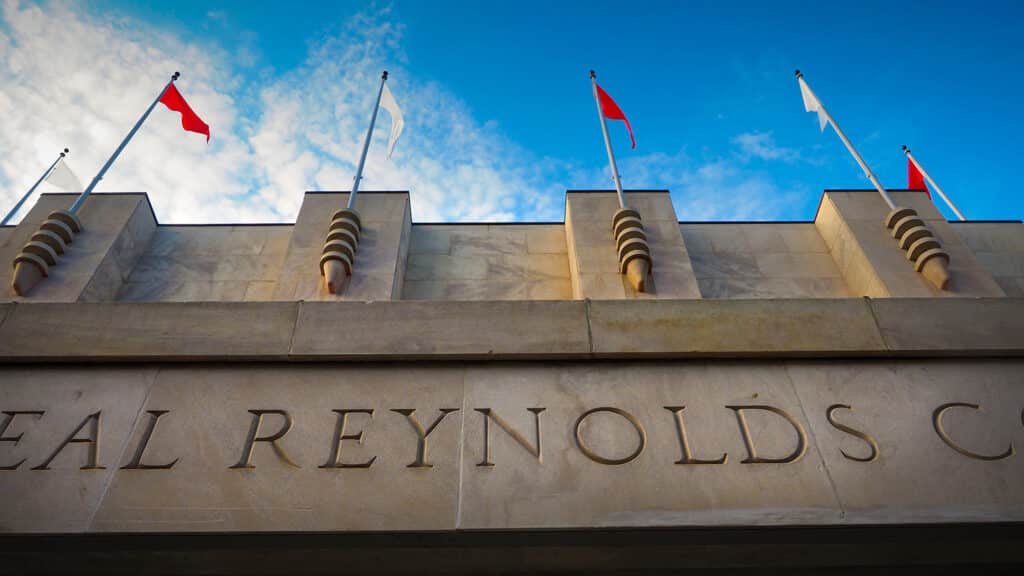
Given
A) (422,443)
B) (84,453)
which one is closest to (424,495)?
(422,443)

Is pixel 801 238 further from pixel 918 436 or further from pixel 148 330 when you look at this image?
pixel 148 330

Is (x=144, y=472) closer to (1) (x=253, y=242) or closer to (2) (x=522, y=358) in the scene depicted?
(2) (x=522, y=358)

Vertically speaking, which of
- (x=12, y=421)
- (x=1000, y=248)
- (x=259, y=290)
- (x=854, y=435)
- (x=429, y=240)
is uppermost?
(x=429, y=240)

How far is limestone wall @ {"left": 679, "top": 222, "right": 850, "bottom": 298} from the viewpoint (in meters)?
10.7

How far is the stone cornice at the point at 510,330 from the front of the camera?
7.08 metres

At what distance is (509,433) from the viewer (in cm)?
643

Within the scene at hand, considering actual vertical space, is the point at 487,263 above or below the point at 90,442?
above

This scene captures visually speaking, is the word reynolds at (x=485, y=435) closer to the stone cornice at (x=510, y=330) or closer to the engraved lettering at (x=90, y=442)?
the engraved lettering at (x=90, y=442)

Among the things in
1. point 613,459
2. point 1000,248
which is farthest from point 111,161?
point 1000,248

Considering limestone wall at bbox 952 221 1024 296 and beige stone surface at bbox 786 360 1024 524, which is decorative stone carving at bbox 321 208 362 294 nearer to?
beige stone surface at bbox 786 360 1024 524

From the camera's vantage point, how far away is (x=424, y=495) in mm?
5945

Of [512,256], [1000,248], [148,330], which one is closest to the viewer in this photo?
[148,330]

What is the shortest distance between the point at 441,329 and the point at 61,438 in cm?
404

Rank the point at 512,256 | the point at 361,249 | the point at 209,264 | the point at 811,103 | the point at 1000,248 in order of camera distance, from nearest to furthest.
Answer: the point at 361,249 < the point at 209,264 < the point at 512,256 < the point at 1000,248 < the point at 811,103
